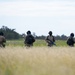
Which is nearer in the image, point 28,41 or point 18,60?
point 18,60

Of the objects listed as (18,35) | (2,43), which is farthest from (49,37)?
(18,35)

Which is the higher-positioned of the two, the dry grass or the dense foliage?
the dry grass

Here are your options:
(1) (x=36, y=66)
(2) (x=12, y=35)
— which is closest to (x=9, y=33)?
(2) (x=12, y=35)

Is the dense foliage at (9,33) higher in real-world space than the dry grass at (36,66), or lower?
lower

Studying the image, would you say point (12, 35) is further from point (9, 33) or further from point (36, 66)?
point (36, 66)

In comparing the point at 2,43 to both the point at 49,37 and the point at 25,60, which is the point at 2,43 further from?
the point at 25,60

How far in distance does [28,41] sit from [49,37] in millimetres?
1282

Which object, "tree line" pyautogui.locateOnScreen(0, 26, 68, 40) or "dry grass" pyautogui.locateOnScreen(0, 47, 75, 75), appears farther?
"tree line" pyautogui.locateOnScreen(0, 26, 68, 40)

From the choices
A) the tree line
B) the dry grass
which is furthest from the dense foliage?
the dry grass

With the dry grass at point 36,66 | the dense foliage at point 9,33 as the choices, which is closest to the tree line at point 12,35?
the dense foliage at point 9,33

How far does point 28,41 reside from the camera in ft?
79.4

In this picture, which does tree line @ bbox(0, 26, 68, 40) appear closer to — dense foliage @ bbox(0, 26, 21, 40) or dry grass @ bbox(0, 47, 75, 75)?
dense foliage @ bbox(0, 26, 21, 40)

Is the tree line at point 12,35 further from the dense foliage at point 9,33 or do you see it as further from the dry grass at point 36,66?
the dry grass at point 36,66

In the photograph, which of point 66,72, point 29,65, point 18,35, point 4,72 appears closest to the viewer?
point 66,72
